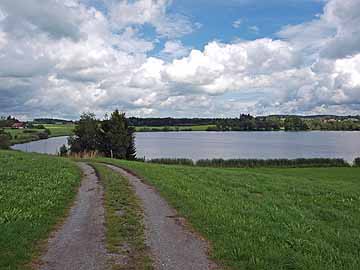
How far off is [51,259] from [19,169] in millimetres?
14027

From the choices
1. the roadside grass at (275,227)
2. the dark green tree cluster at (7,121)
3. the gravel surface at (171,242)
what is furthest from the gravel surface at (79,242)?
the dark green tree cluster at (7,121)

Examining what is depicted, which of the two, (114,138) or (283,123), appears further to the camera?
(283,123)

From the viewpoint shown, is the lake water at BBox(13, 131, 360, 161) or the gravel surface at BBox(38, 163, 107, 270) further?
the lake water at BBox(13, 131, 360, 161)

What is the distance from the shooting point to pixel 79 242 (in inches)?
294

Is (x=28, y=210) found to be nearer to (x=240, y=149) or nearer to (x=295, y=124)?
(x=240, y=149)

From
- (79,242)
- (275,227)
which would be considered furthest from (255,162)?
(79,242)

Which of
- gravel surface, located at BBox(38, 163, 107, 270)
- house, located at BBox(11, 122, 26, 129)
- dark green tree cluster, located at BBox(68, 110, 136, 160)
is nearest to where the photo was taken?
gravel surface, located at BBox(38, 163, 107, 270)

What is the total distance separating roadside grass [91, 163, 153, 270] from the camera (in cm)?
626

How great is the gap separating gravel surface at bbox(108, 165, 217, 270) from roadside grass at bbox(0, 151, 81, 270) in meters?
2.00

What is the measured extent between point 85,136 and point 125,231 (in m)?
65.8

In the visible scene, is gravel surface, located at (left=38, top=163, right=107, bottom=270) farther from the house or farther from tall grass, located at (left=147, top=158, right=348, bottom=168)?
the house

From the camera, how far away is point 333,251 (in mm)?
7293

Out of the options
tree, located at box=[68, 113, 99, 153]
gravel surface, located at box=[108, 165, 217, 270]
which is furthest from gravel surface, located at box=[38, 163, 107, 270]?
tree, located at box=[68, 113, 99, 153]

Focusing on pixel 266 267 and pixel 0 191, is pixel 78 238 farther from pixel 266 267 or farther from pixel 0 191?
pixel 0 191
